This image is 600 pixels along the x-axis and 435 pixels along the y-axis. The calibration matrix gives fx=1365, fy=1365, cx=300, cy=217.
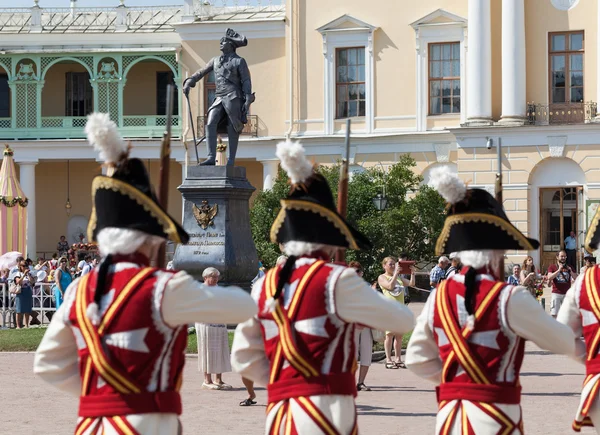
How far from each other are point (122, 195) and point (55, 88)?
45257 millimetres

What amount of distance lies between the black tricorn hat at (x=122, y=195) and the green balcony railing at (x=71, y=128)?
133 ft

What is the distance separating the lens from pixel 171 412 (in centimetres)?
627

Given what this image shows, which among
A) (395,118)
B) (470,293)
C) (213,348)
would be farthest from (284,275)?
(395,118)

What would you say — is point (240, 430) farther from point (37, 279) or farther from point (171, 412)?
point (37, 279)

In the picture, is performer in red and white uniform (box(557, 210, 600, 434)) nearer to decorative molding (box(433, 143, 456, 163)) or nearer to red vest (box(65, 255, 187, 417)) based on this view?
red vest (box(65, 255, 187, 417))

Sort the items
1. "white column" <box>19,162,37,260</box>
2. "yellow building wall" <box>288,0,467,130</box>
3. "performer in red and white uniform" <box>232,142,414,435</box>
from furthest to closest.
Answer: "white column" <box>19,162,37,260</box>
"yellow building wall" <box>288,0,467,130</box>
"performer in red and white uniform" <box>232,142,414,435</box>

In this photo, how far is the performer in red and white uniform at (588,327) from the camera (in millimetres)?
7844

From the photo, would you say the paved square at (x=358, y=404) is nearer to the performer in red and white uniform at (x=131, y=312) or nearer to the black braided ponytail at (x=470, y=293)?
the black braided ponytail at (x=470, y=293)

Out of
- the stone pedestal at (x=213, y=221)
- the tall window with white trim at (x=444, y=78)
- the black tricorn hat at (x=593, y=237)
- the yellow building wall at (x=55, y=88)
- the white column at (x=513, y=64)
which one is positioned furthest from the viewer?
the yellow building wall at (x=55, y=88)

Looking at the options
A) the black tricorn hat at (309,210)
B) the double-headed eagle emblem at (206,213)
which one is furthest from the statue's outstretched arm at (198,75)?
the black tricorn hat at (309,210)

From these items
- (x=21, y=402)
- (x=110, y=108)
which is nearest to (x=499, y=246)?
(x=21, y=402)

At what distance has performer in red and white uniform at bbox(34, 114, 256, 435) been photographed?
6.16 metres

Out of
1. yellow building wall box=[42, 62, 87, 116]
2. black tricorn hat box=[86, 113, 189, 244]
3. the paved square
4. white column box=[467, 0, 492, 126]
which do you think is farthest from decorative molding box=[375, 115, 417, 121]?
black tricorn hat box=[86, 113, 189, 244]

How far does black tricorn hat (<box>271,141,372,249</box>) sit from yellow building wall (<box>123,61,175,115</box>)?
1695 inches
